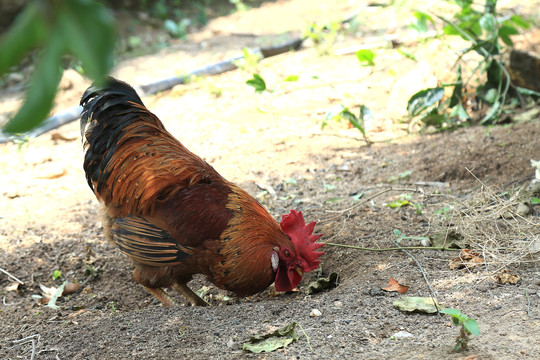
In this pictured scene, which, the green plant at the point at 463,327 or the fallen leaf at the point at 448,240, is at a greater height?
the green plant at the point at 463,327

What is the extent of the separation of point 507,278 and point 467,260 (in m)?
0.39

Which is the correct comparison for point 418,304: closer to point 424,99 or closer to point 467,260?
point 467,260

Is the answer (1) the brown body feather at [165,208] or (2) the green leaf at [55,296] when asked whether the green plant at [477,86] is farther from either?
(2) the green leaf at [55,296]

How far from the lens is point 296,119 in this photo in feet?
22.2

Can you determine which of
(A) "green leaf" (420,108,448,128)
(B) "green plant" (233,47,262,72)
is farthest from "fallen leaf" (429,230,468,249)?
(B) "green plant" (233,47,262,72)

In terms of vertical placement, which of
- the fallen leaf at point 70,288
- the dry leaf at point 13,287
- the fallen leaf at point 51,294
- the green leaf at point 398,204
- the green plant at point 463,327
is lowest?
the fallen leaf at point 70,288

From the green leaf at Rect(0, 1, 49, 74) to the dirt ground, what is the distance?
5 cm

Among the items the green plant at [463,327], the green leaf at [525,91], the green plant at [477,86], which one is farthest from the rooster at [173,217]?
the green leaf at [525,91]

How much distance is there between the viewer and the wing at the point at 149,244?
3.28m

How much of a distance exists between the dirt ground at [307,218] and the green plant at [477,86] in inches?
10.9

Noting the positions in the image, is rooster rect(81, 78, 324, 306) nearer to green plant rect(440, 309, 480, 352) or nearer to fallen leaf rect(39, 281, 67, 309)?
fallen leaf rect(39, 281, 67, 309)

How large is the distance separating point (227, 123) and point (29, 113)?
247 inches

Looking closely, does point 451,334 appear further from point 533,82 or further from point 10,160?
point 10,160

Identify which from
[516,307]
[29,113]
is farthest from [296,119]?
[29,113]
